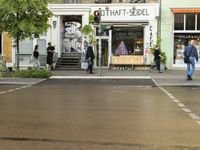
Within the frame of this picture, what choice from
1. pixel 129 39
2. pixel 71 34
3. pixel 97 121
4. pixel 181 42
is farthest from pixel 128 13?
pixel 97 121

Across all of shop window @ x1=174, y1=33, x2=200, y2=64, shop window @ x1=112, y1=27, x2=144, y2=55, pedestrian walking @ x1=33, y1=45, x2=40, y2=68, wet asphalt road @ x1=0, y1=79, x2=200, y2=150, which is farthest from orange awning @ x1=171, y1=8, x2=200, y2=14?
wet asphalt road @ x1=0, y1=79, x2=200, y2=150

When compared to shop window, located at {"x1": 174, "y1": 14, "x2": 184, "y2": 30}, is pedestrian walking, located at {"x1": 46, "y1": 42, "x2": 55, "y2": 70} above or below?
below

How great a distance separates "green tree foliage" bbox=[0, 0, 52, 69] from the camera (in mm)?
25516

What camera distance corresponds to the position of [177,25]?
115ft

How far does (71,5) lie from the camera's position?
116 feet

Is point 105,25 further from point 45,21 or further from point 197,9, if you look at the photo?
point 45,21

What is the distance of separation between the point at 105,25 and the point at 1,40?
721 cm

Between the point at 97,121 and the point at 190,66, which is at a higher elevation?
the point at 190,66

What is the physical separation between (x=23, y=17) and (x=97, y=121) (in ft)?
51.7

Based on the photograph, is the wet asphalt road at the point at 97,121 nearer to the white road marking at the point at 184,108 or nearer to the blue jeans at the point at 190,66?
the white road marking at the point at 184,108

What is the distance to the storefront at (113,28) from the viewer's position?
35.0m

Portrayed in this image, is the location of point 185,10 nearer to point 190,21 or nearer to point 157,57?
point 190,21

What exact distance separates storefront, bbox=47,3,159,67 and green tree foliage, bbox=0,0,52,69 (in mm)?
7918

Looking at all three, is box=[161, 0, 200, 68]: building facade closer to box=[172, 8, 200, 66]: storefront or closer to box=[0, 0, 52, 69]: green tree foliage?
box=[172, 8, 200, 66]: storefront
